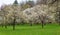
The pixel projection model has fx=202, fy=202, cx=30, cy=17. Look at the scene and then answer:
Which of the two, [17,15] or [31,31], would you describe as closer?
[31,31]

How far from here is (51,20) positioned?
54.4 m

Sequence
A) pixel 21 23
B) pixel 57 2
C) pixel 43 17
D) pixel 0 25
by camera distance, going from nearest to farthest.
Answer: pixel 57 2, pixel 43 17, pixel 0 25, pixel 21 23

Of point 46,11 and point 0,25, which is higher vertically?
point 46,11

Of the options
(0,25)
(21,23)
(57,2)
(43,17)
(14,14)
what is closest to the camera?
(57,2)

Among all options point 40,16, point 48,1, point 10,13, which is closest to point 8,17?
point 10,13

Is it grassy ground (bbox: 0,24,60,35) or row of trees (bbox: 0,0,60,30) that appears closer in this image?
grassy ground (bbox: 0,24,60,35)

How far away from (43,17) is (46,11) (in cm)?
210

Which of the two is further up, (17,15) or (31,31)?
(17,15)

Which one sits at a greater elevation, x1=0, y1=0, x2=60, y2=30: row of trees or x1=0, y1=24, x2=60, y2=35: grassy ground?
x1=0, y1=0, x2=60, y2=30: row of trees

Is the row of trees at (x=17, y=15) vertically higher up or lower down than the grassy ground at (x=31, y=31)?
higher up

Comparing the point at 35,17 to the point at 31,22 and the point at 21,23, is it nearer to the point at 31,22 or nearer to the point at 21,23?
the point at 31,22

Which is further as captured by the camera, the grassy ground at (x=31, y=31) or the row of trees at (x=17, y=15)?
the row of trees at (x=17, y=15)

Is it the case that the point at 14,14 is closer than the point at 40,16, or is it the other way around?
the point at 14,14

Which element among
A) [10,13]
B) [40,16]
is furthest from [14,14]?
[40,16]
